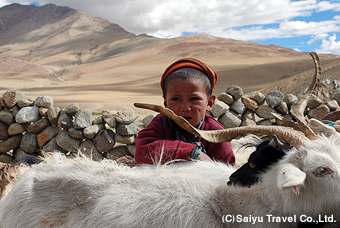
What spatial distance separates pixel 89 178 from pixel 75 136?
389 centimetres

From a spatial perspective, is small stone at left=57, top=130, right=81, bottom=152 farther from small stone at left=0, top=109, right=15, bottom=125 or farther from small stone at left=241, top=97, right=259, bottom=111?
small stone at left=241, top=97, right=259, bottom=111

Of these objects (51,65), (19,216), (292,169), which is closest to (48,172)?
(19,216)

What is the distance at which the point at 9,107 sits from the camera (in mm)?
5652

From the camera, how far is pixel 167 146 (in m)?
1.82

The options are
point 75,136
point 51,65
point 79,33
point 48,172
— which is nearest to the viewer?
point 48,172

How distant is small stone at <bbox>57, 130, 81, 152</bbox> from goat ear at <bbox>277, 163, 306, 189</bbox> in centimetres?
485

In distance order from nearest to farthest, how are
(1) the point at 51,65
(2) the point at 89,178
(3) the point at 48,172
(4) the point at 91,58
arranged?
1. (2) the point at 89,178
2. (3) the point at 48,172
3. (1) the point at 51,65
4. (4) the point at 91,58

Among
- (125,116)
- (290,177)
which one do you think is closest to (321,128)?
(290,177)

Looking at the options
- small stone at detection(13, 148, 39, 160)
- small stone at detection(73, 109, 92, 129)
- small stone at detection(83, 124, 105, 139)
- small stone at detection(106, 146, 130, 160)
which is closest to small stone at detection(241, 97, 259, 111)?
small stone at detection(106, 146, 130, 160)

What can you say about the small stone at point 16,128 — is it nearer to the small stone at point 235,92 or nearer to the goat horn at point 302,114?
the small stone at point 235,92

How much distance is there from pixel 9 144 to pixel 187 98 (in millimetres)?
5294

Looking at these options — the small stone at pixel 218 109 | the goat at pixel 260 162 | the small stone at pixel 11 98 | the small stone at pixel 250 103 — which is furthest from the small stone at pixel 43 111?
the goat at pixel 260 162

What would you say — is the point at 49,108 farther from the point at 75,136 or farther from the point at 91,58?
the point at 91,58

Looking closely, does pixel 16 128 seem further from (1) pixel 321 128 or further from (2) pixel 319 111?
(2) pixel 319 111
